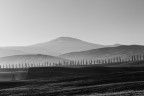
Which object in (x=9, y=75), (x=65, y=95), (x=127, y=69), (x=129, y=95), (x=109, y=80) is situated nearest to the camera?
(x=129, y=95)

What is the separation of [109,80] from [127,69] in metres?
22.5

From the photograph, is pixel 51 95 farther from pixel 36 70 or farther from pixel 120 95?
pixel 36 70

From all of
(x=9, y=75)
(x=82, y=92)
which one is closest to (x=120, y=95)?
(x=82, y=92)

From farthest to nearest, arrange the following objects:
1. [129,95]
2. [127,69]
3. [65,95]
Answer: [127,69]
[65,95]
[129,95]

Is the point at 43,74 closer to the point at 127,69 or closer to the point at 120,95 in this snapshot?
the point at 127,69

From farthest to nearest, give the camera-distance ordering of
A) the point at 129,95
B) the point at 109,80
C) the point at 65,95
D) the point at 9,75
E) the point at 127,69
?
the point at 9,75 → the point at 127,69 → the point at 109,80 → the point at 65,95 → the point at 129,95

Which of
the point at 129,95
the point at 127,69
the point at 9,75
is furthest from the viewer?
the point at 9,75

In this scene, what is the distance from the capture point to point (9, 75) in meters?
79.4

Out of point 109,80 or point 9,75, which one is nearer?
→ point 109,80

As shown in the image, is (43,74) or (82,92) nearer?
(82,92)

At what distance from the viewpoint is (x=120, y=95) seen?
3116 cm

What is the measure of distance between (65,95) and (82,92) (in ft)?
7.55

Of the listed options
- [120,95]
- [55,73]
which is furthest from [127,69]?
[120,95]

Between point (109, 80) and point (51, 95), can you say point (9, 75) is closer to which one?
point (109, 80)
